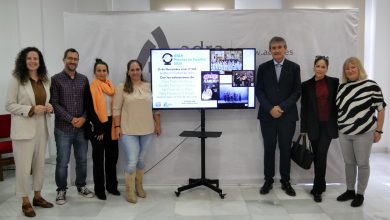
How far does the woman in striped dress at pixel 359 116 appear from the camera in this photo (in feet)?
11.0

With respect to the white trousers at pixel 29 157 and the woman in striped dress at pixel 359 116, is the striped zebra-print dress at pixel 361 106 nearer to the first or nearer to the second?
the woman in striped dress at pixel 359 116

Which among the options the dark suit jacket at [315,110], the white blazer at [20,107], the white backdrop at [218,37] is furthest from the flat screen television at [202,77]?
the white blazer at [20,107]

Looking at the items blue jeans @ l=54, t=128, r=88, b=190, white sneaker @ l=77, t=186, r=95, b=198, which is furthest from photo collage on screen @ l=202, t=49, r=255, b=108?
white sneaker @ l=77, t=186, r=95, b=198

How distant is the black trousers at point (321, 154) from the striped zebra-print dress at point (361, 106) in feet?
0.84

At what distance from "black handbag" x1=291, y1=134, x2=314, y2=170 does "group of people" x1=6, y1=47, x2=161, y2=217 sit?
1.64 m

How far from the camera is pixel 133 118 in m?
3.60

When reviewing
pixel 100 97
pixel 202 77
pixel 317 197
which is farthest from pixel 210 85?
pixel 317 197

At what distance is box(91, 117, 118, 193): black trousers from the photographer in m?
3.74

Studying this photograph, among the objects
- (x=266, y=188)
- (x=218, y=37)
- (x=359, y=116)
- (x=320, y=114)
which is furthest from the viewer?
(x=218, y=37)

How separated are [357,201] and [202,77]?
6.90 feet

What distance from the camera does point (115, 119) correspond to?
3.68 metres

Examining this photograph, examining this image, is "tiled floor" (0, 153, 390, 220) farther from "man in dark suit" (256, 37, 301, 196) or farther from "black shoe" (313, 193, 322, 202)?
"man in dark suit" (256, 37, 301, 196)

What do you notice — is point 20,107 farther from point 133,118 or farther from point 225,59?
point 225,59

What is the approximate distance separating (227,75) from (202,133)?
0.72 m
